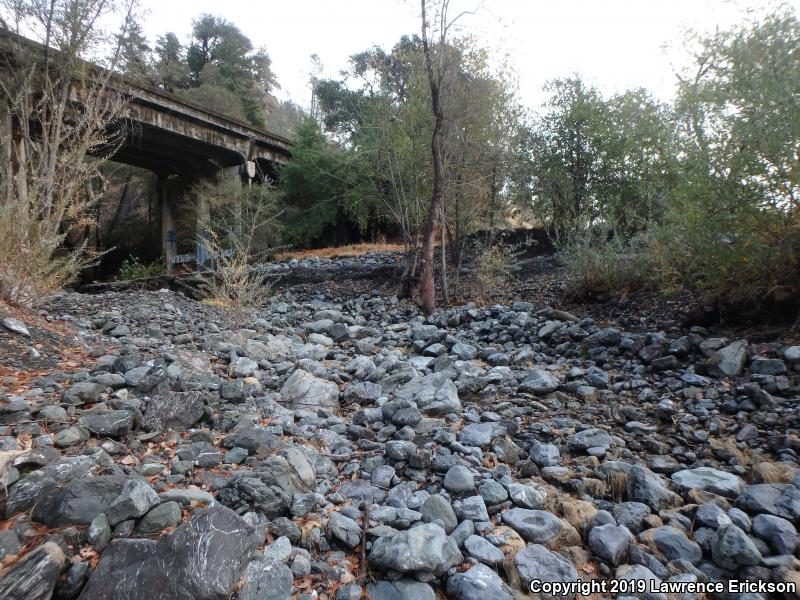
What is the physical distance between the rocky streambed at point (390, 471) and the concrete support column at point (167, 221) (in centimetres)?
1541

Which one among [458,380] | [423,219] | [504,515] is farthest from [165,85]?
[504,515]

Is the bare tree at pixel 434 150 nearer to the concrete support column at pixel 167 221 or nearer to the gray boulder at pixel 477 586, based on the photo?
the gray boulder at pixel 477 586

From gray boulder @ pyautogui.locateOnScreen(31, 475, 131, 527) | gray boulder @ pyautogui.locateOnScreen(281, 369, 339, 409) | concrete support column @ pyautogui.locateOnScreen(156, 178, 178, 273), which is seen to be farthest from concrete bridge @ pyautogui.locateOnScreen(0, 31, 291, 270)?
gray boulder @ pyautogui.locateOnScreen(31, 475, 131, 527)

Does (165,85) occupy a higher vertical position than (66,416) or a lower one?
higher

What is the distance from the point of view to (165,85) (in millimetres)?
22062

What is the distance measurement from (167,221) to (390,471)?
19.3 metres

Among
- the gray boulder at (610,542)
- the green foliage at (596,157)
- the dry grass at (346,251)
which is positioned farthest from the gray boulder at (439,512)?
the dry grass at (346,251)

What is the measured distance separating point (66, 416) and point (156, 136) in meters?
15.3

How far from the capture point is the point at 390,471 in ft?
8.52

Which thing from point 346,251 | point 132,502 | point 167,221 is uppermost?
point 167,221

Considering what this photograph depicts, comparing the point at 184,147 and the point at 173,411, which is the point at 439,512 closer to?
the point at 173,411

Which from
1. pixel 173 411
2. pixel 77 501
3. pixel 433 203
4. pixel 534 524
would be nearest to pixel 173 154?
pixel 433 203

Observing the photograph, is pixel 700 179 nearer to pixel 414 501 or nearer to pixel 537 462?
pixel 537 462

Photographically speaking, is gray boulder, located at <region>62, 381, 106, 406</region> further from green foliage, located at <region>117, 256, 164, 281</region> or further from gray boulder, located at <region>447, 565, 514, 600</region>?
green foliage, located at <region>117, 256, 164, 281</region>
